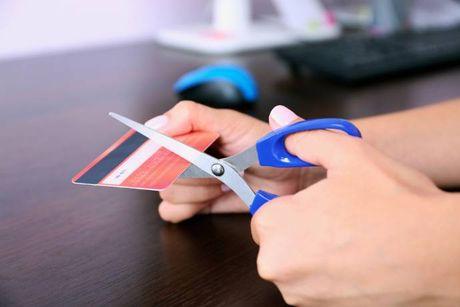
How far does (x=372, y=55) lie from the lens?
3.31 feet

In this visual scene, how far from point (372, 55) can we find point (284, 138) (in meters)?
0.62

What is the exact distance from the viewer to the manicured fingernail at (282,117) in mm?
463

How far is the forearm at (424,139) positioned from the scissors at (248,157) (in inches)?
6.9

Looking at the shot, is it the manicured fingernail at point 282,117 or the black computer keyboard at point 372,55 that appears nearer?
the manicured fingernail at point 282,117

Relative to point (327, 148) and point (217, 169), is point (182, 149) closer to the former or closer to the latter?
point (217, 169)

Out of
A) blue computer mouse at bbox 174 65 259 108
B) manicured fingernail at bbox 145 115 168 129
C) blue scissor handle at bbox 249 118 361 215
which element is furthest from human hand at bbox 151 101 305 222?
blue computer mouse at bbox 174 65 259 108

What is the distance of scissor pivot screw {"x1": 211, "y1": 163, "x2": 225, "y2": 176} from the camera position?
490 millimetres

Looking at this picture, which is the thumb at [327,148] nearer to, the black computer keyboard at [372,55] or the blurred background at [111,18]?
the black computer keyboard at [372,55]

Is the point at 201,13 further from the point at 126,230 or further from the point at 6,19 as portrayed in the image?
the point at 126,230

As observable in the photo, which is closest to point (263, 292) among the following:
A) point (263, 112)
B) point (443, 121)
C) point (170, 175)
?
point (170, 175)

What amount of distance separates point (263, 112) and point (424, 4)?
945 mm

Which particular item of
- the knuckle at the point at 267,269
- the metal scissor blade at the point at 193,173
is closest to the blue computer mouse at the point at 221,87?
the metal scissor blade at the point at 193,173

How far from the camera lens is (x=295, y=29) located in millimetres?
1250

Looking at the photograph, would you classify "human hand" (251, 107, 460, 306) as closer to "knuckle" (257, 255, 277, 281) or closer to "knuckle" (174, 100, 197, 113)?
"knuckle" (257, 255, 277, 281)
